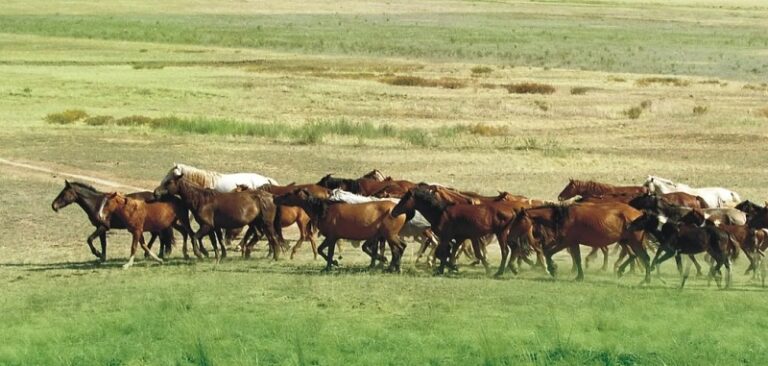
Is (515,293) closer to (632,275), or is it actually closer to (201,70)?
(632,275)

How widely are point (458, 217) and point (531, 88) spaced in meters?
34.2

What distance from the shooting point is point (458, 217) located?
65.1 feet

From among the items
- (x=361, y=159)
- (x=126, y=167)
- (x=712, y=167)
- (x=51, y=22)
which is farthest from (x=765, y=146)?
(x=51, y=22)

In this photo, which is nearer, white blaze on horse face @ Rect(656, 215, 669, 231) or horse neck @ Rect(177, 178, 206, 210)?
white blaze on horse face @ Rect(656, 215, 669, 231)

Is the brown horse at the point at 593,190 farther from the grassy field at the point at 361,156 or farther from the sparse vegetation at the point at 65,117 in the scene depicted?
the sparse vegetation at the point at 65,117

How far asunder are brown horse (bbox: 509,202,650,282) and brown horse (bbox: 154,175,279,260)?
4.28 metres

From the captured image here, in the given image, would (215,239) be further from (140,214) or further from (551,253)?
(551,253)

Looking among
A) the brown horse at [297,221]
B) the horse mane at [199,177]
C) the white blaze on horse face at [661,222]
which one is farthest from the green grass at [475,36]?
the white blaze on horse face at [661,222]

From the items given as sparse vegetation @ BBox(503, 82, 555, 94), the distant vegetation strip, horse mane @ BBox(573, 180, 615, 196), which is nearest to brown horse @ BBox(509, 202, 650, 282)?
horse mane @ BBox(573, 180, 615, 196)

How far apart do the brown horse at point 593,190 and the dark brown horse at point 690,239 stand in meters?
4.12

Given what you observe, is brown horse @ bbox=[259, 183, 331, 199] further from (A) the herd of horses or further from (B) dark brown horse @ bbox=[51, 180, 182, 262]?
(B) dark brown horse @ bbox=[51, 180, 182, 262]

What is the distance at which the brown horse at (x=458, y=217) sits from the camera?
19.7m

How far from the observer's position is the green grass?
74875 millimetres

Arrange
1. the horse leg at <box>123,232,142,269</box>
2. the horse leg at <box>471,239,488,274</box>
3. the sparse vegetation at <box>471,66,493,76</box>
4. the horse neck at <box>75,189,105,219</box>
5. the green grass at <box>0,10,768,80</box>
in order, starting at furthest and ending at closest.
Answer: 1. the green grass at <box>0,10,768,80</box>
2. the sparse vegetation at <box>471,66,493,76</box>
3. the horse neck at <box>75,189,105,219</box>
4. the horse leg at <box>123,232,142,269</box>
5. the horse leg at <box>471,239,488,274</box>
